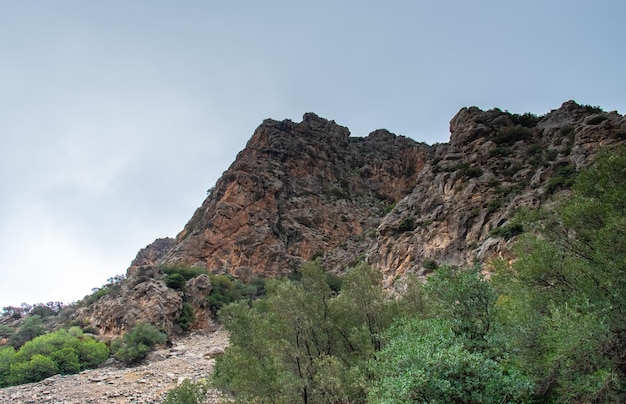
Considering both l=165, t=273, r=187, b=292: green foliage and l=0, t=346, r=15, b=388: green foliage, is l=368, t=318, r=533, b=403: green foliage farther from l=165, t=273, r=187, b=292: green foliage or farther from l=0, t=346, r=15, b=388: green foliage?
l=165, t=273, r=187, b=292: green foliage

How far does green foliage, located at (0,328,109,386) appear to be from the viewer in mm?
24391

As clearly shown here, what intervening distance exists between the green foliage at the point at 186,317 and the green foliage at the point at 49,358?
849 cm

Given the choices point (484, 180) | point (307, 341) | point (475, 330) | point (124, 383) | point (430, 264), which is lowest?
point (124, 383)

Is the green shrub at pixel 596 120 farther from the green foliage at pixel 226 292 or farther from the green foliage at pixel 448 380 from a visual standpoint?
the green foliage at pixel 226 292

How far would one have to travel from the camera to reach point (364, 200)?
7712 cm

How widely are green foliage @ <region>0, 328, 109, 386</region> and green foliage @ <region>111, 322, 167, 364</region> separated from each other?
3.77 ft

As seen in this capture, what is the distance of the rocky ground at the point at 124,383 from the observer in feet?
Answer: 61.0

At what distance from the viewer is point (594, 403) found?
25.2 feet

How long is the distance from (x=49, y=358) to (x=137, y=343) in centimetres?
584

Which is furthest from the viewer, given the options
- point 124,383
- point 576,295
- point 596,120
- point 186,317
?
point 186,317

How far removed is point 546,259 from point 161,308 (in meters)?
34.8

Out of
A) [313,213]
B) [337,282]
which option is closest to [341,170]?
[313,213]

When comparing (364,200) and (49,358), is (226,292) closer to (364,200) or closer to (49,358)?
(49,358)

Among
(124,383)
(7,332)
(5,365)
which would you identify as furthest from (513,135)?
(7,332)
